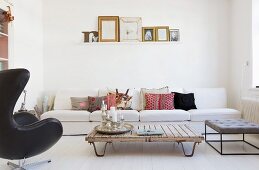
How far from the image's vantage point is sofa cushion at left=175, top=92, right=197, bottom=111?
14.5 feet

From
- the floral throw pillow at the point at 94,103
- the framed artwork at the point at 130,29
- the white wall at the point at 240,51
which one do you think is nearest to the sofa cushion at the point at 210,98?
the white wall at the point at 240,51

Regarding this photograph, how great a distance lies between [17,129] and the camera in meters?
2.33

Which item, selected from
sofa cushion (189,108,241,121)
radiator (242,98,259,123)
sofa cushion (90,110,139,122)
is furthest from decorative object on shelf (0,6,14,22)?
radiator (242,98,259,123)

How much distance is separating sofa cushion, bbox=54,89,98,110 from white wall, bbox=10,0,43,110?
0.44 meters

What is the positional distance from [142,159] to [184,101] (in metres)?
1.85

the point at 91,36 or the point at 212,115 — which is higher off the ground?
the point at 91,36

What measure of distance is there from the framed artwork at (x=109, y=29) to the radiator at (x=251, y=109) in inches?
105

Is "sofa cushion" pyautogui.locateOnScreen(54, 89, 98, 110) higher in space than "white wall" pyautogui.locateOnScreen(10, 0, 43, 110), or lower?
lower

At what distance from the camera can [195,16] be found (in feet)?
16.6

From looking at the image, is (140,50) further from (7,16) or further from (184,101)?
(7,16)

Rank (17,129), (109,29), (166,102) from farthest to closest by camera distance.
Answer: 1. (109,29)
2. (166,102)
3. (17,129)

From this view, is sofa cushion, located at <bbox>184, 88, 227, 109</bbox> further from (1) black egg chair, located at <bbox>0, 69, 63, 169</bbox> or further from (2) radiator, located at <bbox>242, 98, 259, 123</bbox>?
(1) black egg chair, located at <bbox>0, 69, 63, 169</bbox>

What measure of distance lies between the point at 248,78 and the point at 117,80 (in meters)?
2.46

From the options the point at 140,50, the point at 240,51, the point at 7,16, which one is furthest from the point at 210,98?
the point at 7,16
